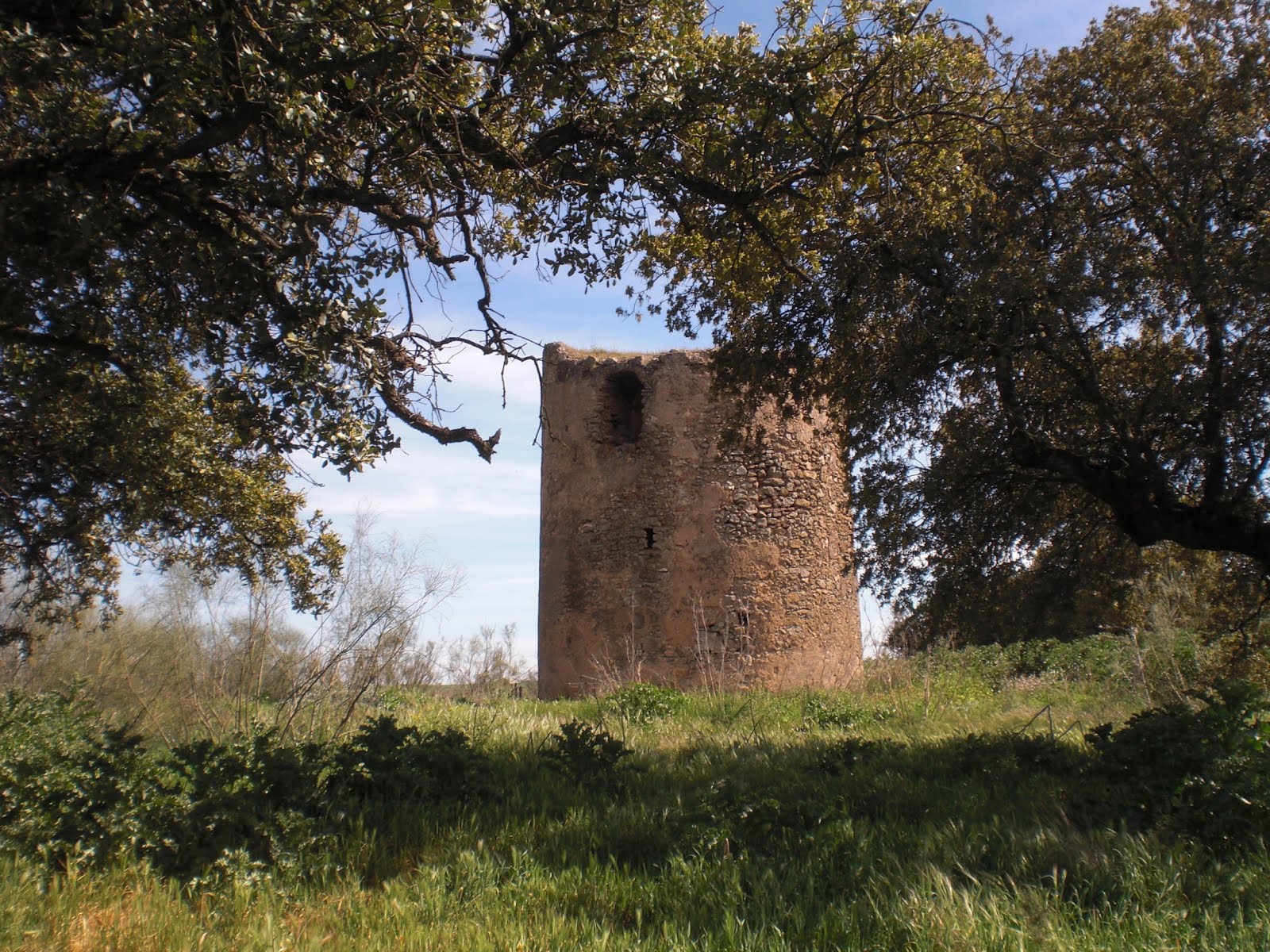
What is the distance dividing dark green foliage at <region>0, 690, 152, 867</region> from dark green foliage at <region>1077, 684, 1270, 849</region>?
415 centimetres

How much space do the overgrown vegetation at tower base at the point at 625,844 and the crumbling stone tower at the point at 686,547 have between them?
22.6ft

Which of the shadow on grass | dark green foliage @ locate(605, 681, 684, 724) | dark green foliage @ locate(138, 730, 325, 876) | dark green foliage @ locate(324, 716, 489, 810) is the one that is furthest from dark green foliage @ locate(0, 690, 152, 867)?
dark green foliage @ locate(605, 681, 684, 724)

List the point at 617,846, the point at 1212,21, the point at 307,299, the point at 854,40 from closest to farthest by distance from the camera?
the point at 617,846 < the point at 307,299 < the point at 854,40 < the point at 1212,21

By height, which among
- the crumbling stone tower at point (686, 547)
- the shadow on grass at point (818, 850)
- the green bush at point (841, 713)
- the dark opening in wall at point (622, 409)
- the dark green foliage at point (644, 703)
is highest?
the dark opening in wall at point (622, 409)

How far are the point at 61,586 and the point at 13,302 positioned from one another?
560 centimetres

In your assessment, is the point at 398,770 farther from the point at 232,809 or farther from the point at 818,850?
the point at 818,850

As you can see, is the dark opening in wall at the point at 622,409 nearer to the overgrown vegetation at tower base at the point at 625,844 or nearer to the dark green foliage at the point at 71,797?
the overgrown vegetation at tower base at the point at 625,844

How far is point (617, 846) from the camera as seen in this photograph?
156 inches

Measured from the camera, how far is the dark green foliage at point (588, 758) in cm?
496

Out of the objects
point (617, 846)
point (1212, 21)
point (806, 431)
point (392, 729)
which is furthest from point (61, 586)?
point (1212, 21)

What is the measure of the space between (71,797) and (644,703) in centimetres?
545

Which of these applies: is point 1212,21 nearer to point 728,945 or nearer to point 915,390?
point 915,390

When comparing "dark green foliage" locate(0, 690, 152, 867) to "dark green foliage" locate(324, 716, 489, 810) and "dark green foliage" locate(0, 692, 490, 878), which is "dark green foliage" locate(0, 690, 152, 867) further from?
"dark green foliage" locate(324, 716, 489, 810)

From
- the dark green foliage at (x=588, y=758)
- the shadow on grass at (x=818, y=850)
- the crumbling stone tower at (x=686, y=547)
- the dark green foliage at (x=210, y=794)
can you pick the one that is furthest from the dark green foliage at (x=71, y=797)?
the crumbling stone tower at (x=686, y=547)
